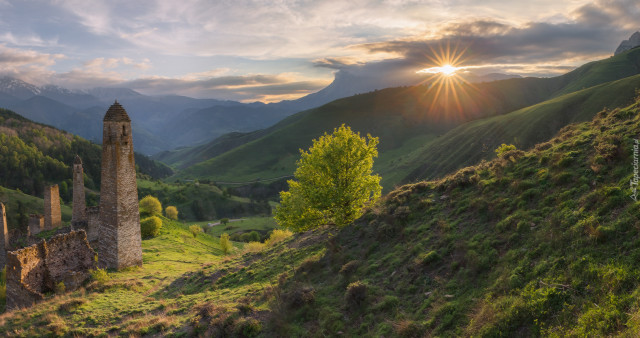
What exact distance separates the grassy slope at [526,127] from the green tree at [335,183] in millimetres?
78416

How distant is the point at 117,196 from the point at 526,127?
118m

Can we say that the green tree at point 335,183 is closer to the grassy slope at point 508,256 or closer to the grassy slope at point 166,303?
the grassy slope at point 166,303

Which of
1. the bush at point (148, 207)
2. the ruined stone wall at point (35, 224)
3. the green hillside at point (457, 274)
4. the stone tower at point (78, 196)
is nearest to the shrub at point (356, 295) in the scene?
the green hillside at point (457, 274)

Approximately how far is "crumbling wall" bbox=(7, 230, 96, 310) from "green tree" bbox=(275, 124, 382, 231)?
738 inches

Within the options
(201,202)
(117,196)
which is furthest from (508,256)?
(201,202)

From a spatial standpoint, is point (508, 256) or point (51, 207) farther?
point (51, 207)

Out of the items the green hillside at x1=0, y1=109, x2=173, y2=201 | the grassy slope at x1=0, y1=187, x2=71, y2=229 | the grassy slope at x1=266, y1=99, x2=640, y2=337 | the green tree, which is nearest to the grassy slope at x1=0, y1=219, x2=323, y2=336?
the green tree

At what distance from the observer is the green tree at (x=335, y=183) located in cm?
2855

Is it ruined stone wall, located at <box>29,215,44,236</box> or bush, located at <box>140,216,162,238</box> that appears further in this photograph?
bush, located at <box>140,216,162,238</box>

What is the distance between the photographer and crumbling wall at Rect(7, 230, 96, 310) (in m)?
24.9

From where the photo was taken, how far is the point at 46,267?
1051 inches

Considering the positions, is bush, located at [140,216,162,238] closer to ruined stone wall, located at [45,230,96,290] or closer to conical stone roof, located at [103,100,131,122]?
ruined stone wall, located at [45,230,96,290]

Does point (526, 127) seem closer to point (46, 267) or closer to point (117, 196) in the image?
point (117, 196)

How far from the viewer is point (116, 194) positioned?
30.7m
